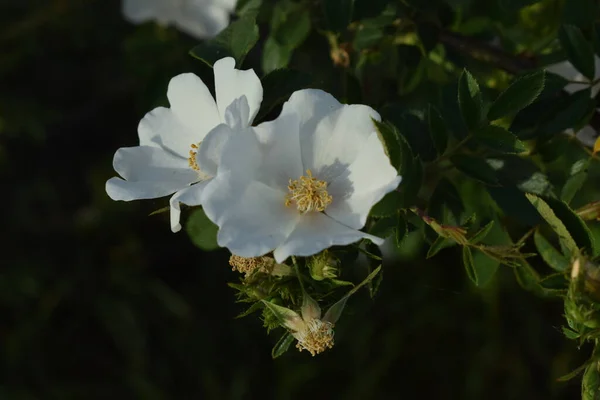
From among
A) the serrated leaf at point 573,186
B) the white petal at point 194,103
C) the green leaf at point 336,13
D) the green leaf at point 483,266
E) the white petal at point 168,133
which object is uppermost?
the green leaf at point 336,13

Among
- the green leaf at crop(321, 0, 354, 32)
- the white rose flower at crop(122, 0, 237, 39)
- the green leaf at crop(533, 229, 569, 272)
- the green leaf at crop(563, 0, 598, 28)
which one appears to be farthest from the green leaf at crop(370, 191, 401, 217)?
the white rose flower at crop(122, 0, 237, 39)

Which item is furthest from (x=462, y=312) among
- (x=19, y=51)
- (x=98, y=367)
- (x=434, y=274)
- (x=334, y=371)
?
(x=19, y=51)


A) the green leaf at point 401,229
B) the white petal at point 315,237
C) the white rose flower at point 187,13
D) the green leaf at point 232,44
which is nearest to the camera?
the white petal at point 315,237

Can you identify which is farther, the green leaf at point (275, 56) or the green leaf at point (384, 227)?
the green leaf at point (275, 56)

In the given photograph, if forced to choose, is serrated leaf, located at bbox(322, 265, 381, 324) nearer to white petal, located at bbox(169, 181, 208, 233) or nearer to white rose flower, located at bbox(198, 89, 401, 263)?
white rose flower, located at bbox(198, 89, 401, 263)

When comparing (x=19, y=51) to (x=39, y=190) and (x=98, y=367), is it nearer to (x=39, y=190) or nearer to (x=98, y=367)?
(x=39, y=190)

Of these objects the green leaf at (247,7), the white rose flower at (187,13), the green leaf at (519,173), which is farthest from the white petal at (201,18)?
the green leaf at (519,173)

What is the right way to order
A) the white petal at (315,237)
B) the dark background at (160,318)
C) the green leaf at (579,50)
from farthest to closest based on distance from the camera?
the dark background at (160,318), the green leaf at (579,50), the white petal at (315,237)

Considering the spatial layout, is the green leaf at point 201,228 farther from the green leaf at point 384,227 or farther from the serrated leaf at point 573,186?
the serrated leaf at point 573,186
